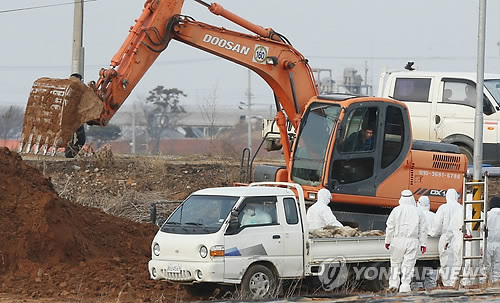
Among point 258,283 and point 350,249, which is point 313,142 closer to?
point 350,249

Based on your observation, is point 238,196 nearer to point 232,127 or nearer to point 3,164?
point 3,164

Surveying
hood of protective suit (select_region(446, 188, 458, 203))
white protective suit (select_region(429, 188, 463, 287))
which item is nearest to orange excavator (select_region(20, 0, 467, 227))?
hood of protective suit (select_region(446, 188, 458, 203))

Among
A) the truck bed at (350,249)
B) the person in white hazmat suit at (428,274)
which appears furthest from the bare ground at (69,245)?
the person in white hazmat suit at (428,274)

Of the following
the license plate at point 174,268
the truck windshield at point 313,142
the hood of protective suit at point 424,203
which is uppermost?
the truck windshield at point 313,142

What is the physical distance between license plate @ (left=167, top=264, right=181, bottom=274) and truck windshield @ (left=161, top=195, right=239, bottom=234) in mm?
543

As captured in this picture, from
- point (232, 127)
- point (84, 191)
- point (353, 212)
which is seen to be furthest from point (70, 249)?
point (232, 127)

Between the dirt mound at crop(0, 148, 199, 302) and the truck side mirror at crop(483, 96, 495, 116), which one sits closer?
the dirt mound at crop(0, 148, 199, 302)

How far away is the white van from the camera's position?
23.1m

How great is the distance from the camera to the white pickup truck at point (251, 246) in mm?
14961

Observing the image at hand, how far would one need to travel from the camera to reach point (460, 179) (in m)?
20.0

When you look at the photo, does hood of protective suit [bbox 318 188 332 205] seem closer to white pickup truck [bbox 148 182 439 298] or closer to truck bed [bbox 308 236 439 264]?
white pickup truck [bbox 148 182 439 298]

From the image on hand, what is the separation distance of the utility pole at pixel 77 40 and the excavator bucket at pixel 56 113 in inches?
295

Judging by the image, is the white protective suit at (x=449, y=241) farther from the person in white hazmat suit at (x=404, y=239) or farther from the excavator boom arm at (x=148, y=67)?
the excavator boom arm at (x=148, y=67)

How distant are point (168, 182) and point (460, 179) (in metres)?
8.88
